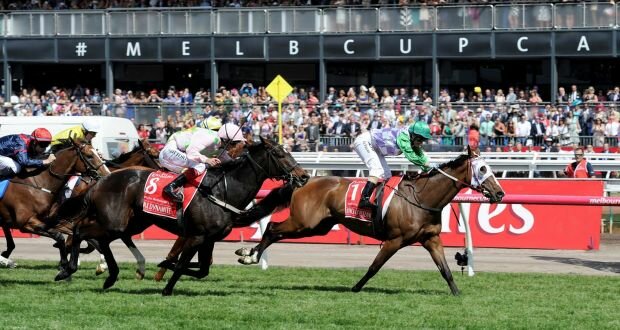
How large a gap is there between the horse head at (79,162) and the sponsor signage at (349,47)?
19177mm

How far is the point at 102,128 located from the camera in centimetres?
2336

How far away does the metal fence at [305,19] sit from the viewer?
30219mm

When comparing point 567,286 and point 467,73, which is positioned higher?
point 467,73

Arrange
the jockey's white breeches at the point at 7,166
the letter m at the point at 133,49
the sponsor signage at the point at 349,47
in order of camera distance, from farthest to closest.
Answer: the letter m at the point at 133,49, the sponsor signage at the point at 349,47, the jockey's white breeches at the point at 7,166

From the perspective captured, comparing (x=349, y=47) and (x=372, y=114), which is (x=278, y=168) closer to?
(x=372, y=114)

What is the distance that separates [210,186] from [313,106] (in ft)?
57.9

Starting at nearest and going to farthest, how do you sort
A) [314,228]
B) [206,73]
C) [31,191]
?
[314,228] → [31,191] → [206,73]

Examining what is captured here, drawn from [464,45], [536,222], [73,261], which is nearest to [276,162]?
[73,261]

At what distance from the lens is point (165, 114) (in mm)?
30906

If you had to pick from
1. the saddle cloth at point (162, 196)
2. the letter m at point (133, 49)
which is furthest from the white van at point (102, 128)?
the saddle cloth at point (162, 196)

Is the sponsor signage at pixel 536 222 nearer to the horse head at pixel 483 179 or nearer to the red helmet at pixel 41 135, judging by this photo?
the horse head at pixel 483 179

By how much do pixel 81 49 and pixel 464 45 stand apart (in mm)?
11355

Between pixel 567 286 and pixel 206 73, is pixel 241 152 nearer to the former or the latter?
pixel 567 286

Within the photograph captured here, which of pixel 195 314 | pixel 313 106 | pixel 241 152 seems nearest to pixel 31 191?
pixel 241 152
